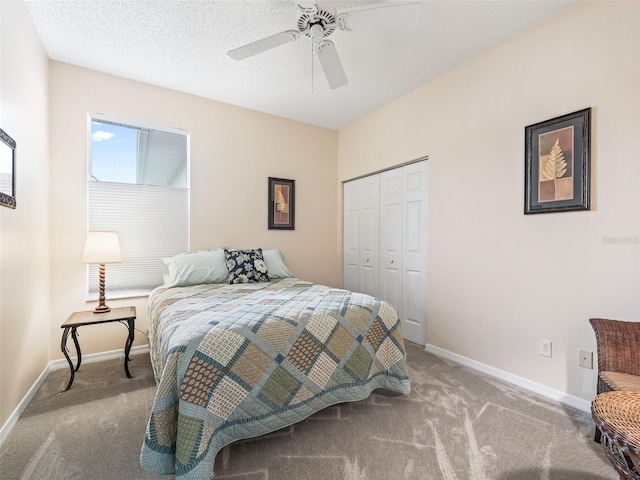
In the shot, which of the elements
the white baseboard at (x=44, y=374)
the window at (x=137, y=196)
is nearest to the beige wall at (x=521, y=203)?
the window at (x=137, y=196)

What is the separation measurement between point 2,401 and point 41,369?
856mm

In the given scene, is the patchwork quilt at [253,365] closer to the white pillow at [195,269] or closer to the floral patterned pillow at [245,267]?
the white pillow at [195,269]

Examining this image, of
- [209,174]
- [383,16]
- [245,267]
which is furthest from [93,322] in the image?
[383,16]

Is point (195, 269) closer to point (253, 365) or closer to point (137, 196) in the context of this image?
point (137, 196)

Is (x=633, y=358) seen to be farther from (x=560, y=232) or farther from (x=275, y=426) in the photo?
(x=275, y=426)

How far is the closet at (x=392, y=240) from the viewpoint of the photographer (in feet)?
10.6

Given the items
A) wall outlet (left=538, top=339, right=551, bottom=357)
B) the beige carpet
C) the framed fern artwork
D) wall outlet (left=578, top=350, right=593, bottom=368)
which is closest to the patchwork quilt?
the beige carpet

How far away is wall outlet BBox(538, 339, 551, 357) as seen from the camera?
7.20ft

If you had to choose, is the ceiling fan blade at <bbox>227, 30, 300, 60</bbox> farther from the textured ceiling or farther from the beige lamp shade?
the beige lamp shade

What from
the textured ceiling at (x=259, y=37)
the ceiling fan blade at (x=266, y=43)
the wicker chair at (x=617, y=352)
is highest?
the textured ceiling at (x=259, y=37)

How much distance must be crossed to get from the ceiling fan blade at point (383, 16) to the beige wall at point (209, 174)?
208 cm

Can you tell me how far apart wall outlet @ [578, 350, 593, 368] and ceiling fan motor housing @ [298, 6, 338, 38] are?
270cm

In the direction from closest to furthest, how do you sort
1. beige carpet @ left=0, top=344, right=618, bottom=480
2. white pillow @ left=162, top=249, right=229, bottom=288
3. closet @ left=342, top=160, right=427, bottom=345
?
beige carpet @ left=0, top=344, right=618, bottom=480 < white pillow @ left=162, top=249, right=229, bottom=288 < closet @ left=342, top=160, right=427, bottom=345

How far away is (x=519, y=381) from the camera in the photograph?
2346 millimetres
